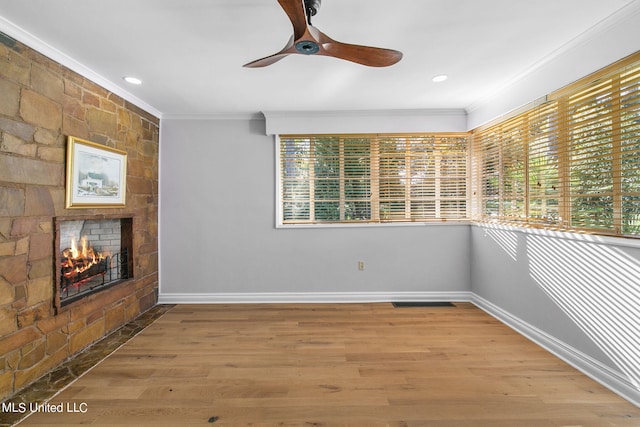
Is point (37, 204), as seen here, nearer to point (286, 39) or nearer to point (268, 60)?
point (268, 60)

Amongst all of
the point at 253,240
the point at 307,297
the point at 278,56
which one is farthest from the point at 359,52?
the point at 307,297

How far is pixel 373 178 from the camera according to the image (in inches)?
149

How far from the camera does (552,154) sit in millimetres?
2500

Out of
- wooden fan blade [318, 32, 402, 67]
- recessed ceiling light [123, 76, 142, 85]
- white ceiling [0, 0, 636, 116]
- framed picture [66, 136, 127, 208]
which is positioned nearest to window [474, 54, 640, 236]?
white ceiling [0, 0, 636, 116]

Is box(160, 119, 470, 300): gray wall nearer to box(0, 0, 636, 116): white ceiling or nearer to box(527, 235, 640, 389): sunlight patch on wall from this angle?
box(0, 0, 636, 116): white ceiling

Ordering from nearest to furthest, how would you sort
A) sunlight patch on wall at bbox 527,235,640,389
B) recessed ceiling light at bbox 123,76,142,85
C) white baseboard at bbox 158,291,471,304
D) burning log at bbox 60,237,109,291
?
sunlight patch on wall at bbox 527,235,640,389
burning log at bbox 60,237,109,291
recessed ceiling light at bbox 123,76,142,85
white baseboard at bbox 158,291,471,304

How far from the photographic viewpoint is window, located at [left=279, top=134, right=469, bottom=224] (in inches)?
149

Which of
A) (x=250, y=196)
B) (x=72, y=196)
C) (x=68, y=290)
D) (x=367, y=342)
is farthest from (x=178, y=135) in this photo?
(x=367, y=342)

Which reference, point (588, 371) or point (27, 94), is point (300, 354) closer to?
point (588, 371)

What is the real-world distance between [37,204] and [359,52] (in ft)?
7.90

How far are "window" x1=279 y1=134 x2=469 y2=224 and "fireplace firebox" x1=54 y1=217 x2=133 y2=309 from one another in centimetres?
176

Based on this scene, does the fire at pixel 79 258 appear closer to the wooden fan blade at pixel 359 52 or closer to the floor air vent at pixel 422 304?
the wooden fan blade at pixel 359 52

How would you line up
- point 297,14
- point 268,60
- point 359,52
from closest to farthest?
point 297,14 < point 359,52 < point 268,60

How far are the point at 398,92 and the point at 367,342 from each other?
8.08ft
